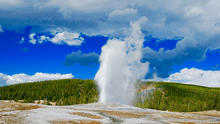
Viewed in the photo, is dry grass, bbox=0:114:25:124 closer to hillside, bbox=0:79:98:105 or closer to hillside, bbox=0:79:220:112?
hillside, bbox=0:79:220:112

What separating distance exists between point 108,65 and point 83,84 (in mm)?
27711

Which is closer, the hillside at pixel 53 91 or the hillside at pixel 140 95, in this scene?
the hillside at pixel 140 95

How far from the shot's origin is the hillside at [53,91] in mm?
47869

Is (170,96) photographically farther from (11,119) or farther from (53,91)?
(11,119)

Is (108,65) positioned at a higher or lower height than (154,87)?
higher

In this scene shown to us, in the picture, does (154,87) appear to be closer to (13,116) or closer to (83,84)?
(83,84)

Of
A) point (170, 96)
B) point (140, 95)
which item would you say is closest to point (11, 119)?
point (140, 95)

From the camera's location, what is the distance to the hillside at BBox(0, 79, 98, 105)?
47.9 metres

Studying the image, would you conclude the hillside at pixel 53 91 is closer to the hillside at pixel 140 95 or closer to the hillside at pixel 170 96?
the hillside at pixel 140 95

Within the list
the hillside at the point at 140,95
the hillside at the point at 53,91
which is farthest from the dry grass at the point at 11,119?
the hillside at the point at 53,91

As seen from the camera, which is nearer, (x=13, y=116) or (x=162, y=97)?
(x=13, y=116)

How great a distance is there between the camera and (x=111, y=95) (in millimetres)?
33688

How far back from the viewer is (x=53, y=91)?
175 ft

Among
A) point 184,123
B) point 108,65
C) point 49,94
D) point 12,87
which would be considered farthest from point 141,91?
point 12,87
